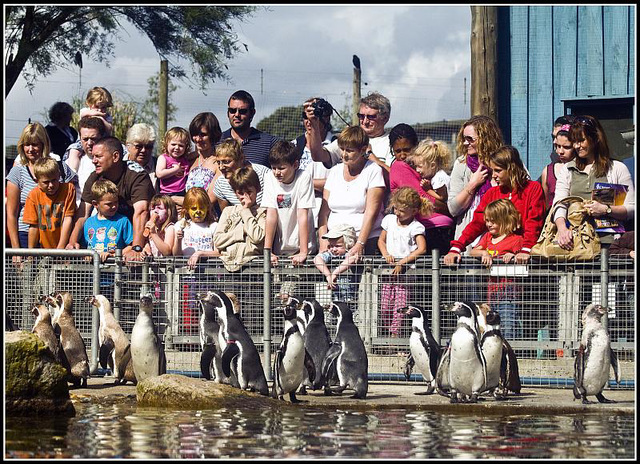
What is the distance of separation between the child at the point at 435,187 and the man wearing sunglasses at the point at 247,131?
5.65 feet

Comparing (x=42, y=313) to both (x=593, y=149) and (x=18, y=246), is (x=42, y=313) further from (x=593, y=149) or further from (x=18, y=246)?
(x=593, y=149)

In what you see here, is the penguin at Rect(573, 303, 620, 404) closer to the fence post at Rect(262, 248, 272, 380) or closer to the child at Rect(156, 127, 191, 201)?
the fence post at Rect(262, 248, 272, 380)

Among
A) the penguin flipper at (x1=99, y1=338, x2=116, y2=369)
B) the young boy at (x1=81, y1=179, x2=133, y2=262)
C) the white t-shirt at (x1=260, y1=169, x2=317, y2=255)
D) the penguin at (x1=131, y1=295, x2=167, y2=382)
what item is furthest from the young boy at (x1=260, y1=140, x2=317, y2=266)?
the penguin flipper at (x1=99, y1=338, x2=116, y2=369)

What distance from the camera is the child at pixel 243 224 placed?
1120cm

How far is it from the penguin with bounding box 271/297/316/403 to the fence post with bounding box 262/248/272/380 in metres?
0.66

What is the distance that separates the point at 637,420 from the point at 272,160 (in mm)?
4558

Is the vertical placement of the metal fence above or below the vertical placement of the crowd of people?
below

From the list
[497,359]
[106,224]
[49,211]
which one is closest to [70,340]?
[106,224]

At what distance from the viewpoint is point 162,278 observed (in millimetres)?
11156

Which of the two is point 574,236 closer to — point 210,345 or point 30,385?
point 210,345

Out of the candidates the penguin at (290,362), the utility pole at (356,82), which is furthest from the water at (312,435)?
the utility pole at (356,82)

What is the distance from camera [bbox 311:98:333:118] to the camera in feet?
39.2

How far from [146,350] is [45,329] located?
3.07ft

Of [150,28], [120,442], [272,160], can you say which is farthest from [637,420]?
[150,28]
